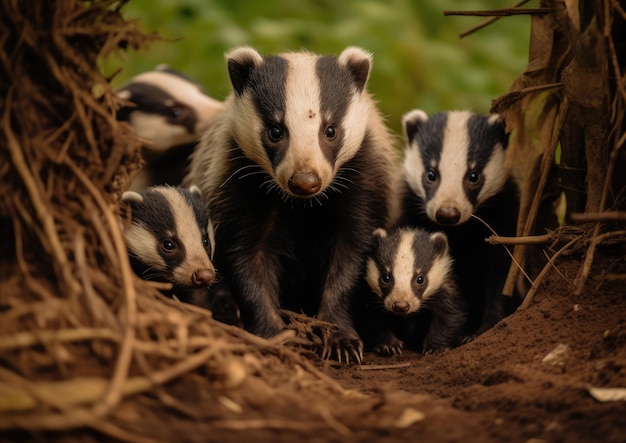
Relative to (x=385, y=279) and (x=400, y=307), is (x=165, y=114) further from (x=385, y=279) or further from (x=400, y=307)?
(x=400, y=307)

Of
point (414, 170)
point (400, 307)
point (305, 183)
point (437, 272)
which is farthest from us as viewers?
point (414, 170)

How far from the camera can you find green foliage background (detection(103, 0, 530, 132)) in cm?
718

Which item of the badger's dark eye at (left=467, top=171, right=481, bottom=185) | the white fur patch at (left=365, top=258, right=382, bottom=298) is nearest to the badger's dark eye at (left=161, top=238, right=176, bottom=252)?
the white fur patch at (left=365, top=258, right=382, bottom=298)

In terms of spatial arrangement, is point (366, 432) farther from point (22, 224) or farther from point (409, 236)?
point (409, 236)

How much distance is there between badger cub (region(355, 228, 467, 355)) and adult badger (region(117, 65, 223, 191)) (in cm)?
192

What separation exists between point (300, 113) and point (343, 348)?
1.12 meters

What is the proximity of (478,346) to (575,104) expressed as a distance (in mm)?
1092

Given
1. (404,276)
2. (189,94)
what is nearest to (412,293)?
(404,276)

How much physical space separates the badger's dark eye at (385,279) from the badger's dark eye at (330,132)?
758 mm

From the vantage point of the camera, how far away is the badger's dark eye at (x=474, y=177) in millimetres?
4352

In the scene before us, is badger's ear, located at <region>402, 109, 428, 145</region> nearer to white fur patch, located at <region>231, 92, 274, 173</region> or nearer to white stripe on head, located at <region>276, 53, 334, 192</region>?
white stripe on head, located at <region>276, 53, 334, 192</region>

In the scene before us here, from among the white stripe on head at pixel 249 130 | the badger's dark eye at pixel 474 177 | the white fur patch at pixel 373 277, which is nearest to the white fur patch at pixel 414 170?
the badger's dark eye at pixel 474 177

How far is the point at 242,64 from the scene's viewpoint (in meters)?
3.93

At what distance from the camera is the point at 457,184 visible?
14.1 feet
